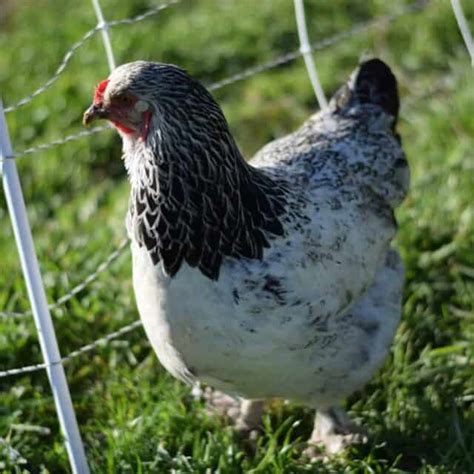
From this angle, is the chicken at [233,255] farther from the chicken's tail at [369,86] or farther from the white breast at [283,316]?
the chicken's tail at [369,86]

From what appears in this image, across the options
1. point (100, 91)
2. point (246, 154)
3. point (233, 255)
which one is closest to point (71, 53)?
point (100, 91)

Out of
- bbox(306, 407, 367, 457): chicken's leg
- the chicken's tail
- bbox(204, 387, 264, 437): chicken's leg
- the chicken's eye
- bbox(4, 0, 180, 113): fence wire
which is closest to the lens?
the chicken's eye

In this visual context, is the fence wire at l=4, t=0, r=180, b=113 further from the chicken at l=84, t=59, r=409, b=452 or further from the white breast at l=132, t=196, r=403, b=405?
the white breast at l=132, t=196, r=403, b=405

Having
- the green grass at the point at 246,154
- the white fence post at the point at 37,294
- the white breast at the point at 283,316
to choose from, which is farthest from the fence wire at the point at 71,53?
the green grass at the point at 246,154

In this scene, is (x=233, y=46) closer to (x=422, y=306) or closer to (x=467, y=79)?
(x=467, y=79)

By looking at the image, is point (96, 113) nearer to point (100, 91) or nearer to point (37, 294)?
point (100, 91)

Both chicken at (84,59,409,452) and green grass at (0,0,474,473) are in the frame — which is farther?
green grass at (0,0,474,473)

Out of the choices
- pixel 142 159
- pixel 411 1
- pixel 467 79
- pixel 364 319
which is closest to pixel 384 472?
pixel 364 319

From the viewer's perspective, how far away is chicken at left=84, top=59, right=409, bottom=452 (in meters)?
2.81

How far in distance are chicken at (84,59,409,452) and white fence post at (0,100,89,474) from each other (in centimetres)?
27

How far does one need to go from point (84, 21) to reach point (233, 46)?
92 centimetres

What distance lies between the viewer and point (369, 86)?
362cm

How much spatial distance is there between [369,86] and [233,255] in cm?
107

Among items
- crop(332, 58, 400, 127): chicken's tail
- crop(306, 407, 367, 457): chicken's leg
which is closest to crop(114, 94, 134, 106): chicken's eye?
crop(332, 58, 400, 127): chicken's tail
